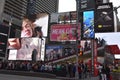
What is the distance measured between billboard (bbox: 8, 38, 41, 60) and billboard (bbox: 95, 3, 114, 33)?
56.1ft

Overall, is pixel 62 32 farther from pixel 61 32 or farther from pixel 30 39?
pixel 30 39

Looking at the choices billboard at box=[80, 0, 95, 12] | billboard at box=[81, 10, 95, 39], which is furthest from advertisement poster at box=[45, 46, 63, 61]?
billboard at box=[80, 0, 95, 12]

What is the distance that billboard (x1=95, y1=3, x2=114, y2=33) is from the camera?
57316 millimetres

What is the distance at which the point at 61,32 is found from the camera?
60125mm

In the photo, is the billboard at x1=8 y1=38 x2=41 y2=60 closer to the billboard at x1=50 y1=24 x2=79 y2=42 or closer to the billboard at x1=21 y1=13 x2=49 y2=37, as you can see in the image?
the billboard at x1=21 y1=13 x2=49 y2=37

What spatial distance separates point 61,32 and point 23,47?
1272cm

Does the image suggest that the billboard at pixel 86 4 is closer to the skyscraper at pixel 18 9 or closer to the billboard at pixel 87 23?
the billboard at pixel 87 23

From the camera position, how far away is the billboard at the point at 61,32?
194 feet

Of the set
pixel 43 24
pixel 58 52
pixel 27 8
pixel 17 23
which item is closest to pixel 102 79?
pixel 58 52

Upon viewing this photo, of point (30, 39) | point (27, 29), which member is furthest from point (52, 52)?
point (27, 29)

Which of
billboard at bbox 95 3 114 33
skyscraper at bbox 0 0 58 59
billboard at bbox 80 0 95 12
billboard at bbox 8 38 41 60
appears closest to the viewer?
billboard at bbox 95 3 114 33

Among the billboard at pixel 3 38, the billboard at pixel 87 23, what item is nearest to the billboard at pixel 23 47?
the billboard at pixel 3 38

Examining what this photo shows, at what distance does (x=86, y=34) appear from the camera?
60.5m

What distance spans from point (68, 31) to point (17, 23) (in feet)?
123
